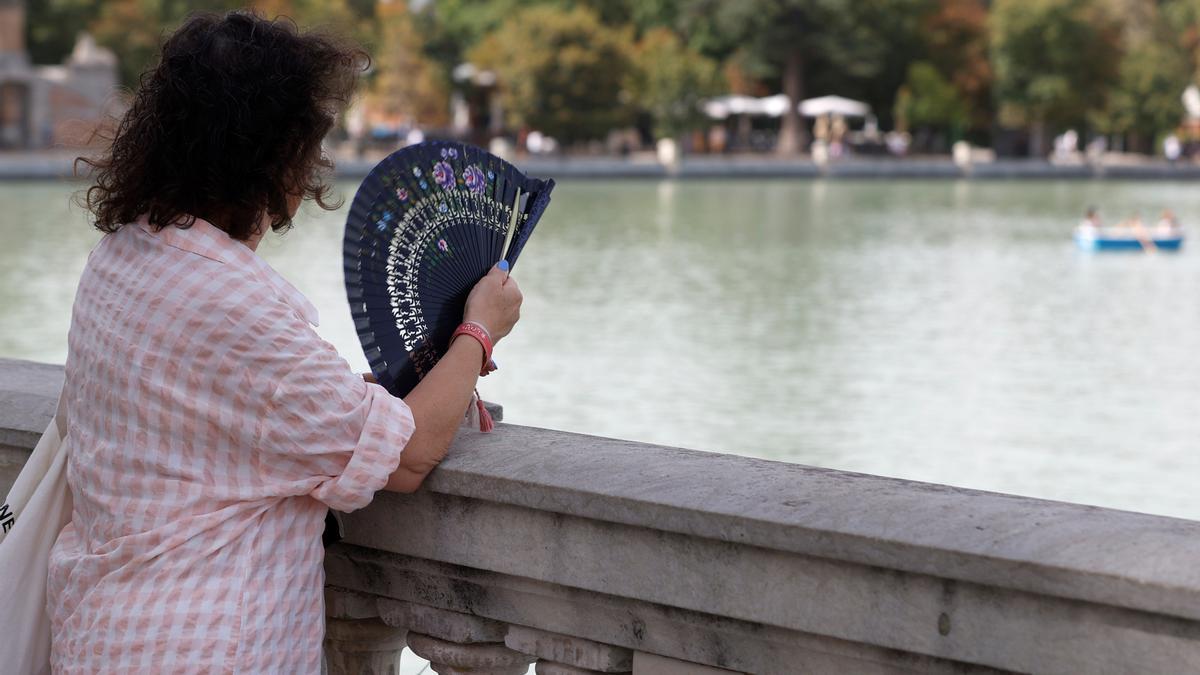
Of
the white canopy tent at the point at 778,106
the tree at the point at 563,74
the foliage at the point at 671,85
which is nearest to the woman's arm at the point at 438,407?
the tree at the point at 563,74

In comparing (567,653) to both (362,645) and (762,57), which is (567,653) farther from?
(762,57)

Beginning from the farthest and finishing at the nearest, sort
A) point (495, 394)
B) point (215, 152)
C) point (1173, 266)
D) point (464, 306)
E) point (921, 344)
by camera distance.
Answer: point (1173, 266) < point (921, 344) < point (495, 394) < point (464, 306) < point (215, 152)

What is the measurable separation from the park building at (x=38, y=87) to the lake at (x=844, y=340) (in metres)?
16.7

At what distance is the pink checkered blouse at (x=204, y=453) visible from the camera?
201 cm

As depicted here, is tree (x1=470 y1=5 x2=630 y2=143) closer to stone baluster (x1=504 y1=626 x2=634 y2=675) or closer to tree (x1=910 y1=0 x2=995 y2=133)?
tree (x1=910 y1=0 x2=995 y2=133)

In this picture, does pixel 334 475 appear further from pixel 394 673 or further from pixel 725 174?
pixel 725 174

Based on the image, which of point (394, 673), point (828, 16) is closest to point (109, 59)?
point (828, 16)

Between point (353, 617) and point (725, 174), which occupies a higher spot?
point (353, 617)

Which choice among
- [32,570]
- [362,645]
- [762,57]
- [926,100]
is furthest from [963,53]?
[32,570]

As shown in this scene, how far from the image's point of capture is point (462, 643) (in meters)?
2.38

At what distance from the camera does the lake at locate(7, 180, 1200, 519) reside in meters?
12.2

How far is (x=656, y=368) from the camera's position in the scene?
1519 cm

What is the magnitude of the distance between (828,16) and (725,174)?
10.8 meters

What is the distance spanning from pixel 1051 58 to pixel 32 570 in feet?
197
